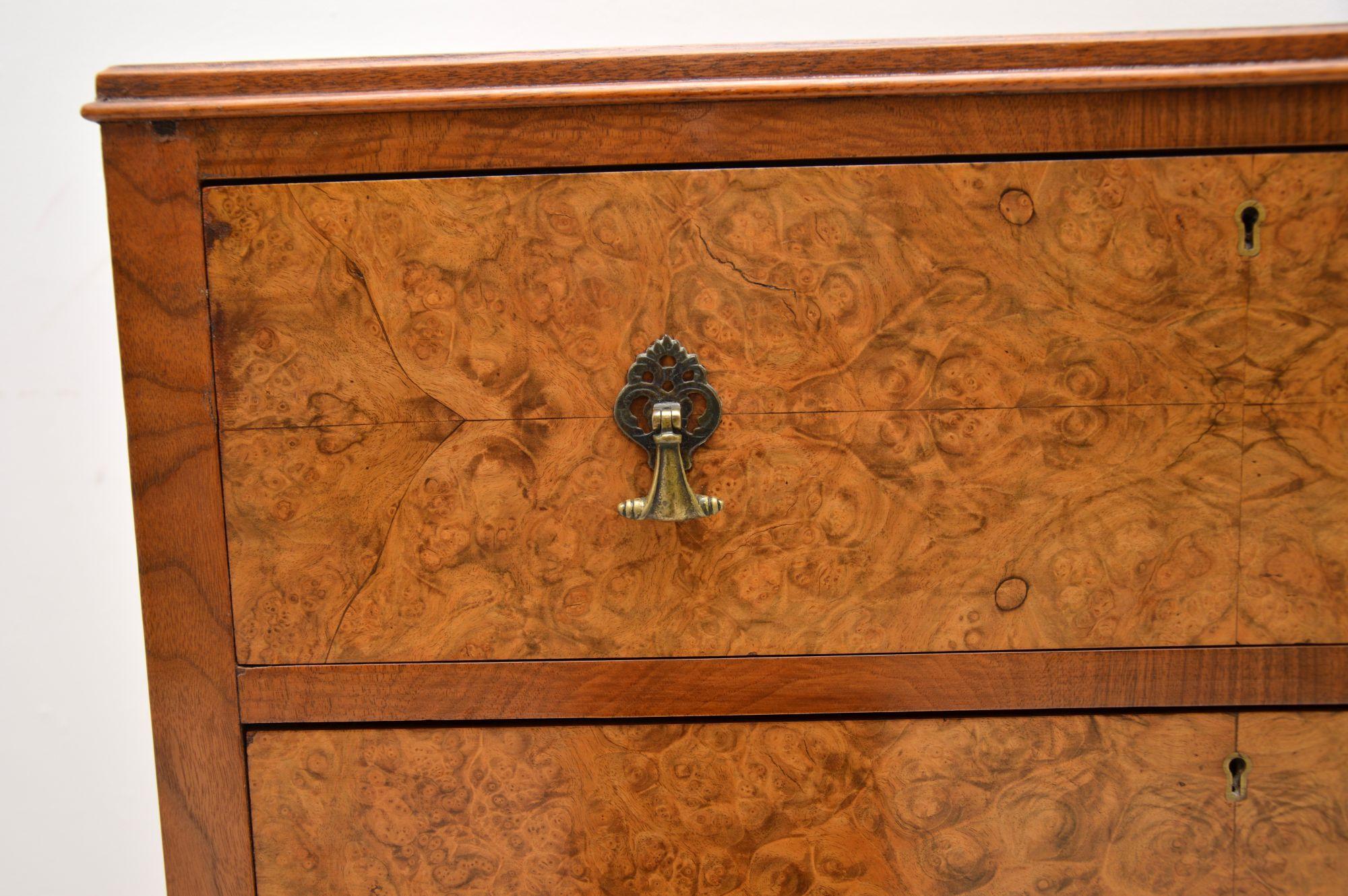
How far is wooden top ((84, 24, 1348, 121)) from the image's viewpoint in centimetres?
61

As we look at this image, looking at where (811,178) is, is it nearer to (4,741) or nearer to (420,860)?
(420,860)

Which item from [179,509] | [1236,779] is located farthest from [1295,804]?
[179,509]

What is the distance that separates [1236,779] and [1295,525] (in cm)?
20

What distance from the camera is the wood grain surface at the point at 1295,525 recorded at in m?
0.64

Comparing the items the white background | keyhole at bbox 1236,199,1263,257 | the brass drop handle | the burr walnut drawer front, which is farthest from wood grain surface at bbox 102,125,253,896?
keyhole at bbox 1236,199,1263,257

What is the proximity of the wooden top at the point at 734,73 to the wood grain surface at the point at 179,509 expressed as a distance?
51 mm

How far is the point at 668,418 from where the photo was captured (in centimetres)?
62

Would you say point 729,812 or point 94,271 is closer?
point 729,812

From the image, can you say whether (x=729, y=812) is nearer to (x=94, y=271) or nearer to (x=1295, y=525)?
(x=1295, y=525)

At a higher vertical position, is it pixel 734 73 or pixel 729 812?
pixel 734 73

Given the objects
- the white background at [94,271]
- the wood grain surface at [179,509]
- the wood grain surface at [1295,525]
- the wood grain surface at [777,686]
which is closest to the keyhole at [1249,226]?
the wood grain surface at [1295,525]

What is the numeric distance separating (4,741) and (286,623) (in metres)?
0.75

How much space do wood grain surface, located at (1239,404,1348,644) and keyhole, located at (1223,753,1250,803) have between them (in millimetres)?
90

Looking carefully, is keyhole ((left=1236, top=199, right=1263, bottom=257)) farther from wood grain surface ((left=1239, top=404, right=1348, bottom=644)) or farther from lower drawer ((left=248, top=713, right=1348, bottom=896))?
lower drawer ((left=248, top=713, right=1348, bottom=896))
